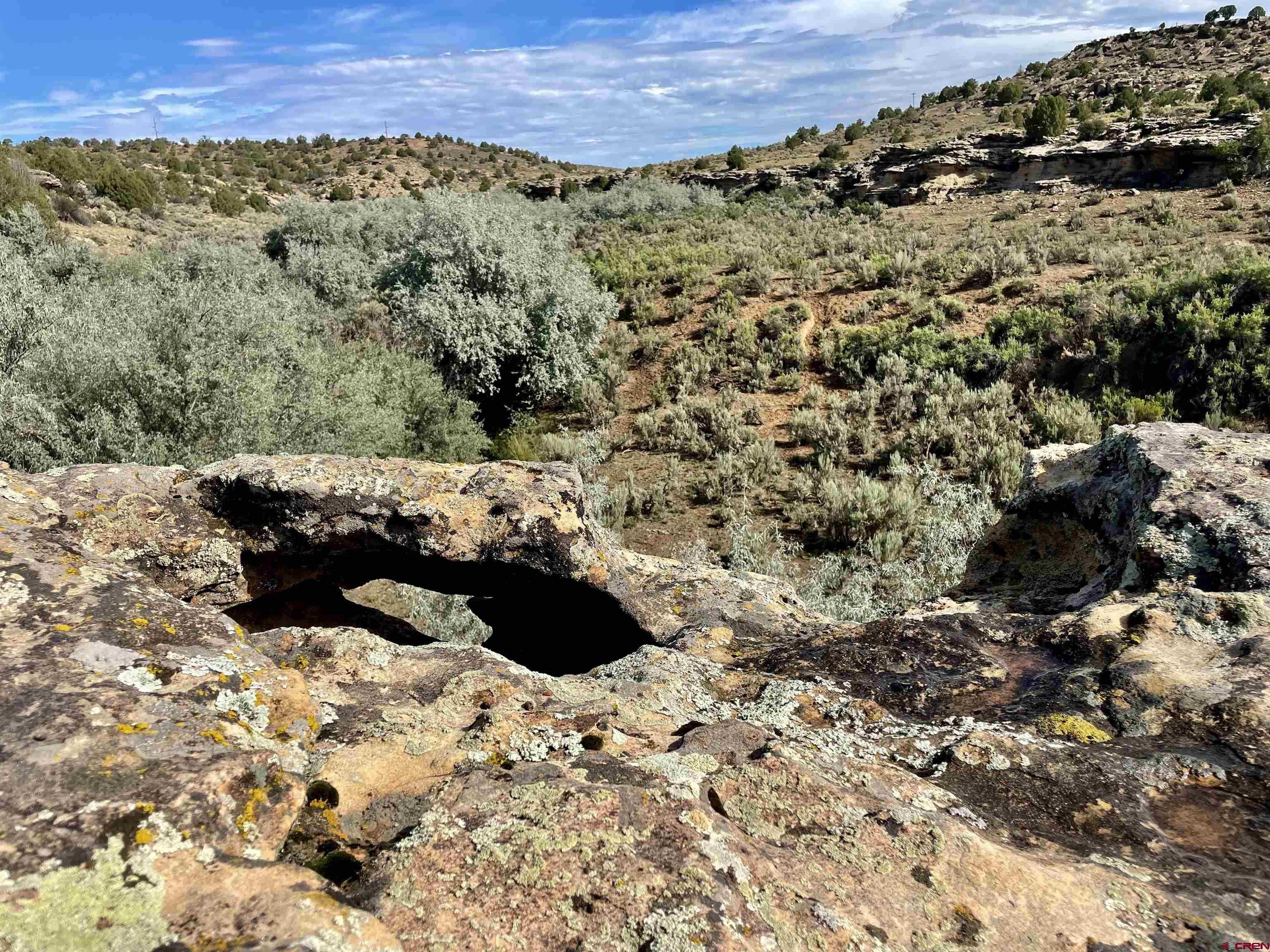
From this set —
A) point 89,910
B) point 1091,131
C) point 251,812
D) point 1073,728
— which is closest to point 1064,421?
point 1073,728

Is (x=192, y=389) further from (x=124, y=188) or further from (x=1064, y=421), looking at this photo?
(x=124, y=188)

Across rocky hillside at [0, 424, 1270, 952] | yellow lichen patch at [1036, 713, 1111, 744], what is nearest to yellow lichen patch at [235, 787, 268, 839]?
rocky hillside at [0, 424, 1270, 952]

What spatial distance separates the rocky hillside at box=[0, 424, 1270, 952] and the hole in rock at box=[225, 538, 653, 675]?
129 mm

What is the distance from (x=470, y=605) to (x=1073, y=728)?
11.2 feet

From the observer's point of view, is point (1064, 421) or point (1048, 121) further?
point (1048, 121)

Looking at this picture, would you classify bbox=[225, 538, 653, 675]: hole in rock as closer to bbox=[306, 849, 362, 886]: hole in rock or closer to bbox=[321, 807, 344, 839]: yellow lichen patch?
bbox=[321, 807, 344, 839]: yellow lichen patch

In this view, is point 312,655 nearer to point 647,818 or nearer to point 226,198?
point 647,818

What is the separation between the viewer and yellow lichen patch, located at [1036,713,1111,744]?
7.59 feet

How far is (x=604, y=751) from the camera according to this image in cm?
217

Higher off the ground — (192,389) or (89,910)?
(89,910)

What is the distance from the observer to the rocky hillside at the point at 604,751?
1.50 meters

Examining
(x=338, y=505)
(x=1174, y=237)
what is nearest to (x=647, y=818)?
(x=338, y=505)

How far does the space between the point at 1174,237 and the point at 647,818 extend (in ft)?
67.6

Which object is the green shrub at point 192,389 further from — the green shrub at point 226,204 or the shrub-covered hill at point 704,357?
the green shrub at point 226,204
